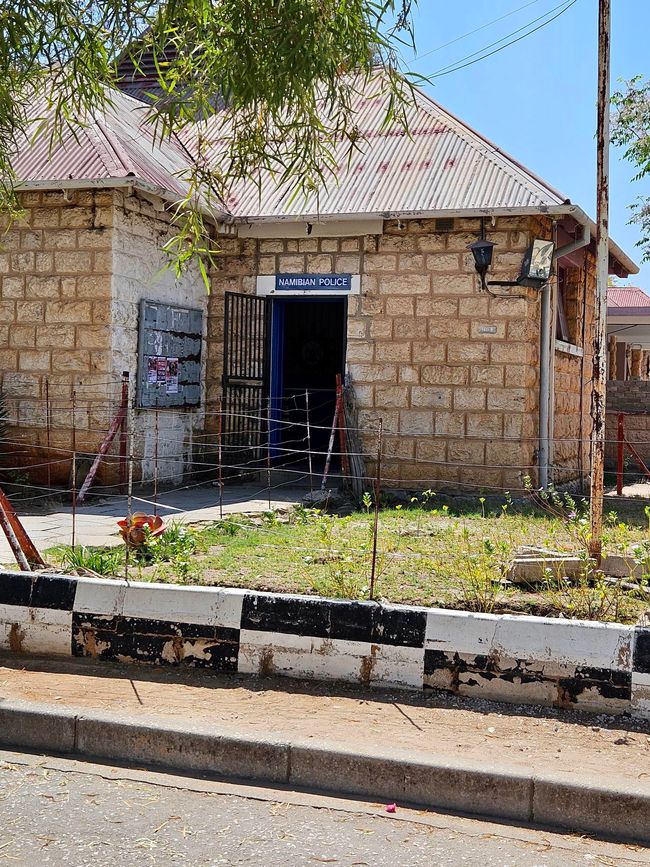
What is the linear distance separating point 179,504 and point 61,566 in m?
4.52

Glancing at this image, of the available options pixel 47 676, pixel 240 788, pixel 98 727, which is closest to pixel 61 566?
pixel 47 676

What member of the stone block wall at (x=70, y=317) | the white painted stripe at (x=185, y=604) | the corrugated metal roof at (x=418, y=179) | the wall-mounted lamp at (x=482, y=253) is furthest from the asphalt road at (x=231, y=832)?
the wall-mounted lamp at (x=482, y=253)

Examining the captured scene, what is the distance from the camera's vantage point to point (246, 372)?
1402cm

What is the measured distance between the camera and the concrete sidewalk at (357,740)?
158 inches

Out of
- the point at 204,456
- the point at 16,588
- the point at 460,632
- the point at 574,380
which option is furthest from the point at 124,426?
the point at 460,632

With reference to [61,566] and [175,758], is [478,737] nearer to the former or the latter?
[175,758]

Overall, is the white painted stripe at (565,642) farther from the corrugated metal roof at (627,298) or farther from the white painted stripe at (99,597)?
the corrugated metal roof at (627,298)

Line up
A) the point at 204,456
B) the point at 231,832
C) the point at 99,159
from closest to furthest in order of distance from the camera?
the point at 231,832 → the point at 99,159 → the point at 204,456

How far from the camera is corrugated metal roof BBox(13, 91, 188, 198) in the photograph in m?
11.7

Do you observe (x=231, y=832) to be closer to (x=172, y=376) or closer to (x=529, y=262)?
(x=529, y=262)

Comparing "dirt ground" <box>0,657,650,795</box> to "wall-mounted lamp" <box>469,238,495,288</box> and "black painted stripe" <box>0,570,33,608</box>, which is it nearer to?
"black painted stripe" <box>0,570,33,608</box>

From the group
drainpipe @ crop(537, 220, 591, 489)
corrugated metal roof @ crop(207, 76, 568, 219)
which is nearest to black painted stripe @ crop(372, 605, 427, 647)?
corrugated metal roof @ crop(207, 76, 568, 219)

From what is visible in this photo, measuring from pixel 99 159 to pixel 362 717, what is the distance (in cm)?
913

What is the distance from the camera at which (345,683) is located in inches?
206
